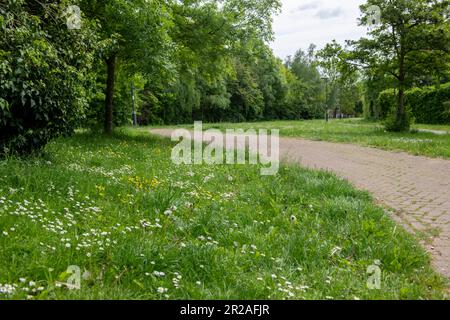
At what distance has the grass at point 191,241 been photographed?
3410 millimetres

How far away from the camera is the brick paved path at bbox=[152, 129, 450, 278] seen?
5.24 meters

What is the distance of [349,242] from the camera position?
4.70 meters

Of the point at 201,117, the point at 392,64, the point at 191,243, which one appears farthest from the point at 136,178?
the point at 201,117

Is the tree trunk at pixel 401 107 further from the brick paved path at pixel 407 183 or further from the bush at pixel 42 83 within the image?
the bush at pixel 42 83

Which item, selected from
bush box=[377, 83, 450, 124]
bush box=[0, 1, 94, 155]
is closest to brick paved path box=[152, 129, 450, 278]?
bush box=[0, 1, 94, 155]

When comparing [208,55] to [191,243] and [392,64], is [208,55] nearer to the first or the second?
[392,64]

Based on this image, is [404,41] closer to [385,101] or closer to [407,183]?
[407,183]

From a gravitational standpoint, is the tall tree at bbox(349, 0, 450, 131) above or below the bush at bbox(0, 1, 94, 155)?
above

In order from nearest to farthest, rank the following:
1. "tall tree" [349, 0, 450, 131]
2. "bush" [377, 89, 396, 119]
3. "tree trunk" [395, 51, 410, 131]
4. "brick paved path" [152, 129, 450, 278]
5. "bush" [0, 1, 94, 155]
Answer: "brick paved path" [152, 129, 450, 278], "bush" [0, 1, 94, 155], "tall tree" [349, 0, 450, 131], "tree trunk" [395, 51, 410, 131], "bush" [377, 89, 396, 119]

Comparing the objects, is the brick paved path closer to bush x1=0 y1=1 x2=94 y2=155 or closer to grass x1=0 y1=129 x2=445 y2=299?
grass x1=0 y1=129 x2=445 y2=299

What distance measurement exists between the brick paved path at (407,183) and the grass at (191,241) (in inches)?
15.2

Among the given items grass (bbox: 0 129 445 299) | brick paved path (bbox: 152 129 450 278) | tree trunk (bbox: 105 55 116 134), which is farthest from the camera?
tree trunk (bbox: 105 55 116 134)

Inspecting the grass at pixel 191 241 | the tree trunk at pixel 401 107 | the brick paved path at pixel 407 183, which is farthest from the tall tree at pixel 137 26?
the tree trunk at pixel 401 107

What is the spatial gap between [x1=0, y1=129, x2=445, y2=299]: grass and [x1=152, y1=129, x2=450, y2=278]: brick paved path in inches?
15.2
